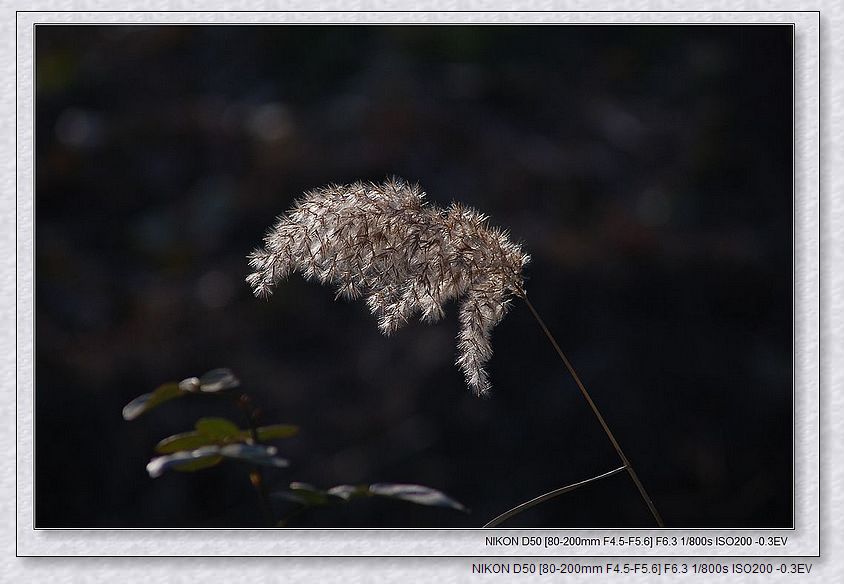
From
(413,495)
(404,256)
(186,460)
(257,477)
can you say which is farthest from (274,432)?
(404,256)

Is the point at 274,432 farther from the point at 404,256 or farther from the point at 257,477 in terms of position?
the point at 404,256

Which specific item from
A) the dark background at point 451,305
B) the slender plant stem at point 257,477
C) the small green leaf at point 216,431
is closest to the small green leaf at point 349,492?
the slender plant stem at point 257,477

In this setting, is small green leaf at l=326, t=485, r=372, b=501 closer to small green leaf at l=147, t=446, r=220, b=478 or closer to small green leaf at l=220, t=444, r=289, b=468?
small green leaf at l=220, t=444, r=289, b=468

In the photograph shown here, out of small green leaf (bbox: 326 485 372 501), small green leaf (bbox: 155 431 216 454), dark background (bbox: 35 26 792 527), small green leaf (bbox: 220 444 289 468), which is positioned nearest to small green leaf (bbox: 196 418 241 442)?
small green leaf (bbox: 155 431 216 454)

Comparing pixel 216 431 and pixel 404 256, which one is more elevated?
pixel 404 256

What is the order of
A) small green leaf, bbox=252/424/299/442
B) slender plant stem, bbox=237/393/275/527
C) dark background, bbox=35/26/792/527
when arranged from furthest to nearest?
dark background, bbox=35/26/792/527 < small green leaf, bbox=252/424/299/442 < slender plant stem, bbox=237/393/275/527

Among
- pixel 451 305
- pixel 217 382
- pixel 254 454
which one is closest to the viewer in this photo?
pixel 254 454
